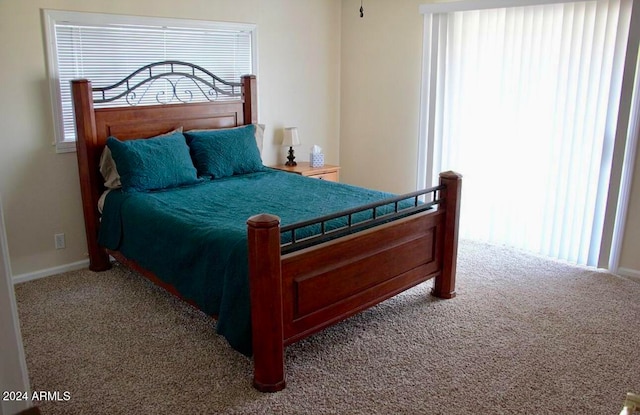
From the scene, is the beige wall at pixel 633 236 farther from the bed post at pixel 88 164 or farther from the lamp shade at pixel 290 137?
the bed post at pixel 88 164

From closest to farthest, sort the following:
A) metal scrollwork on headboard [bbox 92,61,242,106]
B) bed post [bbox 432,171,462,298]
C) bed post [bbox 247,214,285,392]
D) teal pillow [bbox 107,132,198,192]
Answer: bed post [bbox 247,214,285,392]
bed post [bbox 432,171,462,298]
teal pillow [bbox 107,132,198,192]
metal scrollwork on headboard [bbox 92,61,242,106]

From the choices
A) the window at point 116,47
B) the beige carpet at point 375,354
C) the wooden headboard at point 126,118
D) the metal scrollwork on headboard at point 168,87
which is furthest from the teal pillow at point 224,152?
the beige carpet at point 375,354

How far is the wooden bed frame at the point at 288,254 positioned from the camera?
7.98ft

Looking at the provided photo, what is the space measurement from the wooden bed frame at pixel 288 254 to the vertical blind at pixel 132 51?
0.13 meters

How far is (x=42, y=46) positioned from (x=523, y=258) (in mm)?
3811

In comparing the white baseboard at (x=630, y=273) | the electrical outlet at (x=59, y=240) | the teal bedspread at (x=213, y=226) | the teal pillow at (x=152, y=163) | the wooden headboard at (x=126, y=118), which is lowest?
the white baseboard at (x=630, y=273)

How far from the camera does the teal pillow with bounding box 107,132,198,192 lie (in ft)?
12.0

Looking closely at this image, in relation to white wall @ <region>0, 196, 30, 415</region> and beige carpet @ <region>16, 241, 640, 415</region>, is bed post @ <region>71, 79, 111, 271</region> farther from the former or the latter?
white wall @ <region>0, 196, 30, 415</region>

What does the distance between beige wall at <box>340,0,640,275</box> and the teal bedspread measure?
4.61 ft

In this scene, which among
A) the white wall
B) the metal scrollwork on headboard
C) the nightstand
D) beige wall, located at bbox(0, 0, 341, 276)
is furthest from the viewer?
the nightstand

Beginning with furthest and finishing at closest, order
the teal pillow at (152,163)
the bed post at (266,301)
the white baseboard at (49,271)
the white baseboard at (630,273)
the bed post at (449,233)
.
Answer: the white baseboard at (630,273), the white baseboard at (49,271), the teal pillow at (152,163), the bed post at (449,233), the bed post at (266,301)

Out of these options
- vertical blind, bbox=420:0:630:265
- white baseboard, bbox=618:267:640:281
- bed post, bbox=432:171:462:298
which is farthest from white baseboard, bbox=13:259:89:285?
white baseboard, bbox=618:267:640:281

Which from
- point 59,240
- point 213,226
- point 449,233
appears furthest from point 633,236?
point 59,240

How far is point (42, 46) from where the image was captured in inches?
142
